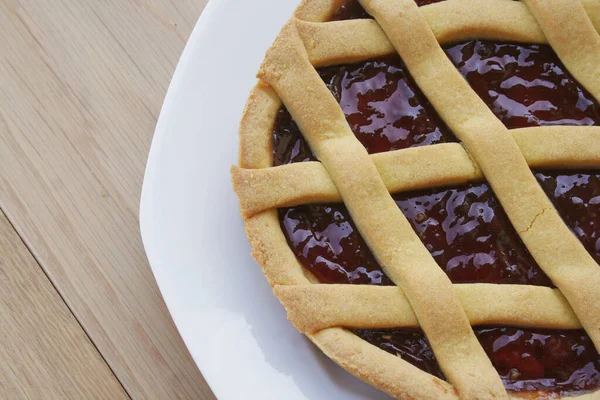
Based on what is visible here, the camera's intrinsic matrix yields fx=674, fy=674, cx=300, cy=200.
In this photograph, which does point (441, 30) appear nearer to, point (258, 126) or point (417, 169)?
point (417, 169)

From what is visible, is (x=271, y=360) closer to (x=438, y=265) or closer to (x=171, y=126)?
(x=438, y=265)

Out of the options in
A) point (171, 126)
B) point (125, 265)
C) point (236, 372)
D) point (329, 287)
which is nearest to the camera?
point (329, 287)

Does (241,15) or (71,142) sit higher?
(241,15)

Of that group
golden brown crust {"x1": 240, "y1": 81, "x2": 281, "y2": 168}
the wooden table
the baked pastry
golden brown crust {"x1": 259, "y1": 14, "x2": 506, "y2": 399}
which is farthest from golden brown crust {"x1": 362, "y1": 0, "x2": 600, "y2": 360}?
the wooden table

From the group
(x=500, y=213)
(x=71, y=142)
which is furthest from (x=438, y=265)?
(x=71, y=142)

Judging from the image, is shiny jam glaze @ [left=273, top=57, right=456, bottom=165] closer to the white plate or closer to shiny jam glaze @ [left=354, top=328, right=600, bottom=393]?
the white plate

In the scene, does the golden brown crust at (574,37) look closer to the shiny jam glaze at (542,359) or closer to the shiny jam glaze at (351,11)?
the shiny jam glaze at (351,11)

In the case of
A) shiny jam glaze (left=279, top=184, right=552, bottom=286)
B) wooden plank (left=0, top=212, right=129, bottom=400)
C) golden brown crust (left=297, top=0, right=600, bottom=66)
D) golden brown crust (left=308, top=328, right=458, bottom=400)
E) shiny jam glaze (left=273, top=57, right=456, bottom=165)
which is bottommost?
wooden plank (left=0, top=212, right=129, bottom=400)
